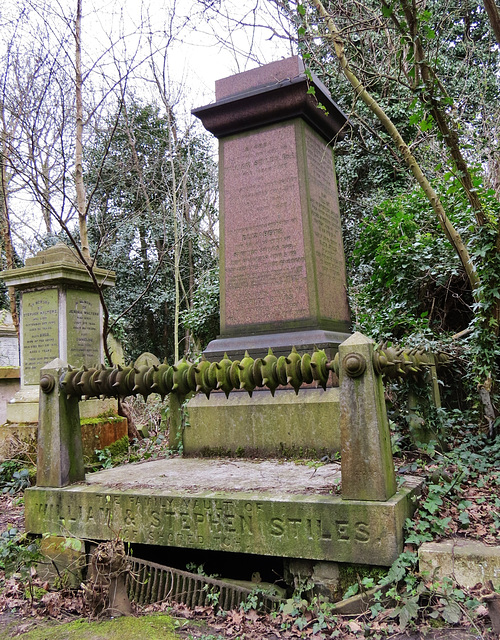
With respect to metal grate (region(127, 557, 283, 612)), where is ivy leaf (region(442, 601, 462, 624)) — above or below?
above

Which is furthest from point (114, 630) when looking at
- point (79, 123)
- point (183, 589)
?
point (79, 123)

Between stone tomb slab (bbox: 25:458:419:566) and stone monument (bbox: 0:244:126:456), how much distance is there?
3.17m

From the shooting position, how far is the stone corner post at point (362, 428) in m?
2.48

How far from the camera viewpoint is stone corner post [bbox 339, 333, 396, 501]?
2.48m

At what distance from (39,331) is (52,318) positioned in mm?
267

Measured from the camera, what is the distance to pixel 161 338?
2095 cm

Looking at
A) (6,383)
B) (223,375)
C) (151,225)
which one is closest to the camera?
(223,375)

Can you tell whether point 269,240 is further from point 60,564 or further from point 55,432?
point 60,564

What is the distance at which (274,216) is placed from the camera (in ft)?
16.6

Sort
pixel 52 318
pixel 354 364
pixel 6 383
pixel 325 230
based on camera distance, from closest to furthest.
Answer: pixel 354 364, pixel 325 230, pixel 52 318, pixel 6 383

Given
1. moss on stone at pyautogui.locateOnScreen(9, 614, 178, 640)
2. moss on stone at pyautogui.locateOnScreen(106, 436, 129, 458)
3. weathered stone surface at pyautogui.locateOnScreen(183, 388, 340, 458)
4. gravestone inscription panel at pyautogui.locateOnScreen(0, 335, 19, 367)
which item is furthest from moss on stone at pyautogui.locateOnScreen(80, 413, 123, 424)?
gravestone inscription panel at pyautogui.locateOnScreen(0, 335, 19, 367)

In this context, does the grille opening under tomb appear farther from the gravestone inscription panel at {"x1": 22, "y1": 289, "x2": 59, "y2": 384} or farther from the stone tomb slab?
the gravestone inscription panel at {"x1": 22, "y1": 289, "x2": 59, "y2": 384}

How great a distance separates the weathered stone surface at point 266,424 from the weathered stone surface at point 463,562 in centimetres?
161


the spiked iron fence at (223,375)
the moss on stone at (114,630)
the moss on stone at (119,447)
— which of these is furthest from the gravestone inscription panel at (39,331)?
the moss on stone at (114,630)
